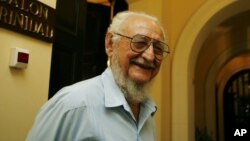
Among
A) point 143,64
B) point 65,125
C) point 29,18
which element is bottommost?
point 65,125

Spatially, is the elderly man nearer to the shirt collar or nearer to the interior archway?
the shirt collar

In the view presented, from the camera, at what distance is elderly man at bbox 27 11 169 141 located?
143 cm

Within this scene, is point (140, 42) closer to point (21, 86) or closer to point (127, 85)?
point (127, 85)

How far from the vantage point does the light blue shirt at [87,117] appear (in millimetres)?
1421

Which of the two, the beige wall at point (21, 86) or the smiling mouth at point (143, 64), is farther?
the beige wall at point (21, 86)

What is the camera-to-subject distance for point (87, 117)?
4.70 ft

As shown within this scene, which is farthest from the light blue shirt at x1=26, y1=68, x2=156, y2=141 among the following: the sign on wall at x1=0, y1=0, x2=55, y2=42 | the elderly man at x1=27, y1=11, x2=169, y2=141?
the sign on wall at x1=0, y1=0, x2=55, y2=42

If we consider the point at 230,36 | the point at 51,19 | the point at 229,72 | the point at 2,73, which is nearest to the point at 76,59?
the point at 51,19

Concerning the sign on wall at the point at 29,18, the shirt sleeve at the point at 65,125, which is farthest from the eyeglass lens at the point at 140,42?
the sign on wall at the point at 29,18

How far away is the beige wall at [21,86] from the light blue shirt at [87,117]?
2.20 feet

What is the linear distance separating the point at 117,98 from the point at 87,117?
188 millimetres

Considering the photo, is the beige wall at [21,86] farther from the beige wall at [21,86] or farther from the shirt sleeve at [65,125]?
the shirt sleeve at [65,125]

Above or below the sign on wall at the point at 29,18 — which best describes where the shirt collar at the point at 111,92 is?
below

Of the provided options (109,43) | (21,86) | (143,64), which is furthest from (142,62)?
(21,86)
